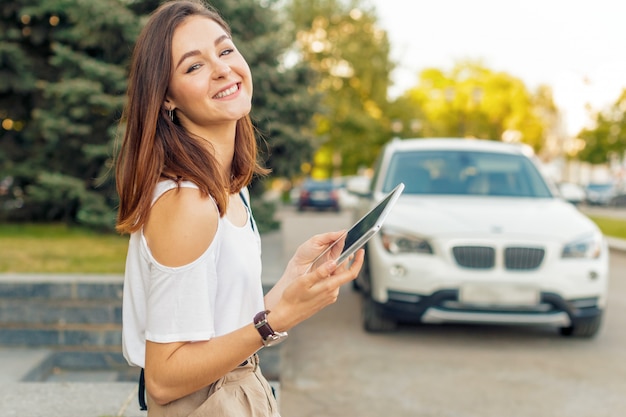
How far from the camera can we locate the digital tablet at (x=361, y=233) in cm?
164

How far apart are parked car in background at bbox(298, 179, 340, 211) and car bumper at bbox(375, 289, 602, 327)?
88.5ft

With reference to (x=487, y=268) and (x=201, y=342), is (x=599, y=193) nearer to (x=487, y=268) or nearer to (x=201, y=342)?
(x=487, y=268)

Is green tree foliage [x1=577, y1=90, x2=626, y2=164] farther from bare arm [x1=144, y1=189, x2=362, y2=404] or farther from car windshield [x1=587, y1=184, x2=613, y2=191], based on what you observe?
bare arm [x1=144, y1=189, x2=362, y2=404]

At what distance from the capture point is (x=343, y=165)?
5941 centimetres

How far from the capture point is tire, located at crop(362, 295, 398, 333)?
22.0ft

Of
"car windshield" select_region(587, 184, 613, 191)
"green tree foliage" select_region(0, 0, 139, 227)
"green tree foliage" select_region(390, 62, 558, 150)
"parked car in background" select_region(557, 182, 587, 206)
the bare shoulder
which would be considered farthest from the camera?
"green tree foliage" select_region(390, 62, 558, 150)

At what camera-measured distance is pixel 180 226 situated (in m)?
1.60

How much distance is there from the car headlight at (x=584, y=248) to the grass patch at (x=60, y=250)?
3.76 m

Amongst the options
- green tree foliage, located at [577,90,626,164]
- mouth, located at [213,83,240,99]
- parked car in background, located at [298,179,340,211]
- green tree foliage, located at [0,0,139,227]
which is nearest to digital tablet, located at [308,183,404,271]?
mouth, located at [213,83,240,99]

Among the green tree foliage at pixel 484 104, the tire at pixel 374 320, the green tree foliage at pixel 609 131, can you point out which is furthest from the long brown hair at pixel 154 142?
the green tree foliage at pixel 484 104

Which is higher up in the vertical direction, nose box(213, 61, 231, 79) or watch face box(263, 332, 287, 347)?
nose box(213, 61, 231, 79)

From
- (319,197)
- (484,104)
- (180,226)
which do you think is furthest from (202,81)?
(484,104)

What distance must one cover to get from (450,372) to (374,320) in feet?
4.21

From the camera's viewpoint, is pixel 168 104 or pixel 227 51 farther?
pixel 227 51
